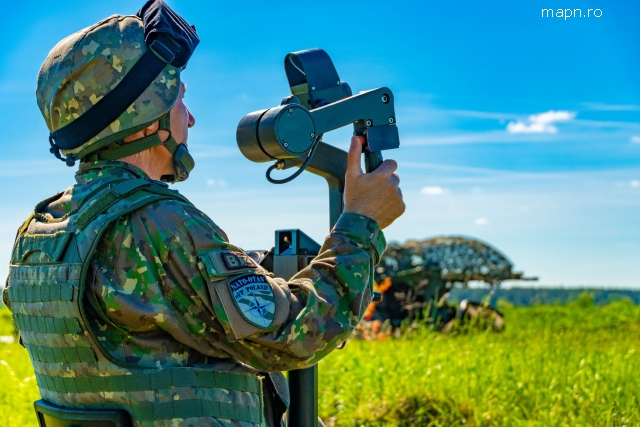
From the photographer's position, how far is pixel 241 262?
201cm

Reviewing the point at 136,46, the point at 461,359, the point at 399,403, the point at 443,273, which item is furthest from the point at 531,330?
the point at 136,46

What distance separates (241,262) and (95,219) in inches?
17.4

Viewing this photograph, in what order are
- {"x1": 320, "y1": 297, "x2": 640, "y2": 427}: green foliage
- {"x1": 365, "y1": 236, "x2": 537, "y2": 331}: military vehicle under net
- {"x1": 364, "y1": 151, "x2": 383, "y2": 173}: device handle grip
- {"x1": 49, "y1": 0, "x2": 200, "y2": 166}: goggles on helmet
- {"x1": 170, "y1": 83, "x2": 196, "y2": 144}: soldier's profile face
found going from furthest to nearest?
{"x1": 365, "y1": 236, "x2": 537, "y2": 331}: military vehicle under net < {"x1": 320, "y1": 297, "x2": 640, "y2": 427}: green foliage < {"x1": 364, "y1": 151, "x2": 383, "y2": 173}: device handle grip < {"x1": 170, "y1": 83, "x2": 196, "y2": 144}: soldier's profile face < {"x1": 49, "y1": 0, "x2": 200, "y2": 166}: goggles on helmet

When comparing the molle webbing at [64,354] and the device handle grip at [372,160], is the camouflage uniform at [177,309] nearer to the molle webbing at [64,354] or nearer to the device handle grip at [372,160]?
the molle webbing at [64,354]

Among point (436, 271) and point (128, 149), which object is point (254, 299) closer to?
point (128, 149)

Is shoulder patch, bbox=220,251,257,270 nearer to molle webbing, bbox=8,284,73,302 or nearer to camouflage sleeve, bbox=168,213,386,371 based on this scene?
camouflage sleeve, bbox=168,213,386,371

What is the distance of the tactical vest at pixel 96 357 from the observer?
2.01 metres

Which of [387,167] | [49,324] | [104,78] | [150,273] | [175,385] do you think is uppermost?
[104,78]

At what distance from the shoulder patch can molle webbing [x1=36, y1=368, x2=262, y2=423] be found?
0.33 m

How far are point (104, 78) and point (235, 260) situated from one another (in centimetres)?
71

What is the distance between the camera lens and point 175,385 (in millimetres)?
2008

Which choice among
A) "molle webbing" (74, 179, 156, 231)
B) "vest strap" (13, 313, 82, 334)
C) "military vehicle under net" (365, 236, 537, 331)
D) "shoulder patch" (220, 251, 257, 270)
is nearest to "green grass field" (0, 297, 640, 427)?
"vest strap" (13, 313, 82, 334)

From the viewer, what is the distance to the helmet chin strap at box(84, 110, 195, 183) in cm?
222

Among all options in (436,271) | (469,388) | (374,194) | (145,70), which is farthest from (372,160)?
(436,271)
